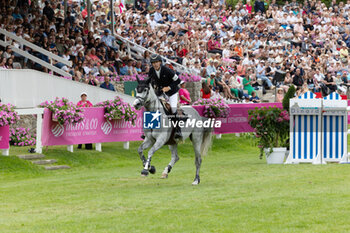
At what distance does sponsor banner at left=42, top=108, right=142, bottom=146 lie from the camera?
21453mm

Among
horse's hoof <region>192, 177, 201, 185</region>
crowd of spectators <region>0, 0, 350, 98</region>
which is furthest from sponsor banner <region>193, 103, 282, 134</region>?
horse's hoof <region>192, 177, 201, 185</region>

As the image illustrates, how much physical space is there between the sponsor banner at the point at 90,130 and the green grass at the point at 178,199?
3.85 ft

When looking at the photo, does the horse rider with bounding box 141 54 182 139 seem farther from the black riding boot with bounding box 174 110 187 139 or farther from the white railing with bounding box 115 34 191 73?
the white railing with bounding box 115 34 191 73

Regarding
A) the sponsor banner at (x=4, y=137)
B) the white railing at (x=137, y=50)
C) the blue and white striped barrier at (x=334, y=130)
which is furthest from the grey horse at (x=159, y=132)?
the white railing at (x=137, y=50)

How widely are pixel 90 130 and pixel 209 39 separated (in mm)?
15843

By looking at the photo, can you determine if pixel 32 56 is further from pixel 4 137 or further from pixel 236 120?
pixel 236 120

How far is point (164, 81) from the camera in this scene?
51.2 ft

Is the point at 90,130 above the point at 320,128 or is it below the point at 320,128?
below

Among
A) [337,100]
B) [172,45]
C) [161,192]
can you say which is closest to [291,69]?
[172,45]

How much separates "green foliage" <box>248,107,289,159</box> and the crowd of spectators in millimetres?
7870

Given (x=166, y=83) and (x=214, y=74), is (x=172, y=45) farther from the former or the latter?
(x=166, y=83)

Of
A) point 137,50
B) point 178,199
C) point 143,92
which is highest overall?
point 137,50

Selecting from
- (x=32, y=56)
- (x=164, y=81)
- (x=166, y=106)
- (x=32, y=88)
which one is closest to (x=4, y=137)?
(x=32, y=88)

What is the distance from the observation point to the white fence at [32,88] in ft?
75.8
